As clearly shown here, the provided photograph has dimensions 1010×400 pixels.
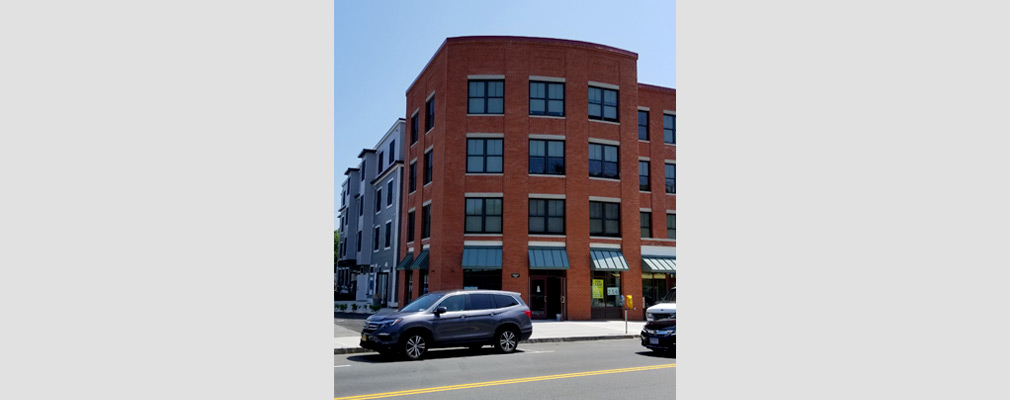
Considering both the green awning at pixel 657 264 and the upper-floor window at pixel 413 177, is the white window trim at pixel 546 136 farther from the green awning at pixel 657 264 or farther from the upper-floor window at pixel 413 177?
the upper-floor window at pixel 413 177

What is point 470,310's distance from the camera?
16.4 metres

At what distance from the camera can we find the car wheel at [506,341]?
1655 centimetres

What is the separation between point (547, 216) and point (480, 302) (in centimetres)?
1430

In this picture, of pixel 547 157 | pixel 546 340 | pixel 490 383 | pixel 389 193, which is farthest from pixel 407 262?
pixel 490 383

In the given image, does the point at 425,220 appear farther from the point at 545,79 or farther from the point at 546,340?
the point at 546,340

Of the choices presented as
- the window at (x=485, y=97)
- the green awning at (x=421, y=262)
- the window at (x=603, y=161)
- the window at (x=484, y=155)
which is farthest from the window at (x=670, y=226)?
the green awning at (x=421, y=262)

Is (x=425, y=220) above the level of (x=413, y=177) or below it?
below

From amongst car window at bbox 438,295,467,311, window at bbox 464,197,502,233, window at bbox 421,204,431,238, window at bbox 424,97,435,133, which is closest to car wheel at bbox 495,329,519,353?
car window at bbox 438,295,467,311

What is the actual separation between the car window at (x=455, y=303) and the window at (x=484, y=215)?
1383 centimetres

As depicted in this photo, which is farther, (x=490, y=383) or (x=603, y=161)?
(x=603, y=161)

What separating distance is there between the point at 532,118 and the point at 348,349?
17239 millimetres

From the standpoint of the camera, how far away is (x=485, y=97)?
31.2 m

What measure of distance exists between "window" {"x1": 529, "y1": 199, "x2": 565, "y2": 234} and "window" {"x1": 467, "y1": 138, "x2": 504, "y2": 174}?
258 centimetres

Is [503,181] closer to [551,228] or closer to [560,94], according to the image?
[551,228]
